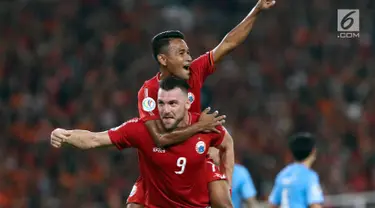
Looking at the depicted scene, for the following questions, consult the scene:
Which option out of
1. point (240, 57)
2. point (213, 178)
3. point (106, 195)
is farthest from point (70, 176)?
point (213, 178)

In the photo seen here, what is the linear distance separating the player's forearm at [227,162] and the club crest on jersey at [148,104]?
2.28 feet

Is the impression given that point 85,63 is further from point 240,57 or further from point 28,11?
point 240,57

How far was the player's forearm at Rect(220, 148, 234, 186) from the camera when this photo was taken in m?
8.67

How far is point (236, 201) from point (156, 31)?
256 inches

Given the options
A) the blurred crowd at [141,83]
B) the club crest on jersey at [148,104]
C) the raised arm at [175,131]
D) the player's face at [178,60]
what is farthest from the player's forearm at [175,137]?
the blurred crowd at [141,83]

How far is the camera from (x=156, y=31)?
58.4ft

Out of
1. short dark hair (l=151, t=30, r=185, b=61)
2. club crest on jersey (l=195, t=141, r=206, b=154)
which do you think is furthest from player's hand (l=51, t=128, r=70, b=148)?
short dark hair (l=151, t=30, r=185, b=61)

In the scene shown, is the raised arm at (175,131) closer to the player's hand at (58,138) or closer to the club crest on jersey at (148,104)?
the club crest on jersey at (148,104)

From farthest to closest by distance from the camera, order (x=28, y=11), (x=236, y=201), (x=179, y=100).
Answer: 1. (x=28, y=11)
2. (x=236, y=201)
3. (x=179, y=100)

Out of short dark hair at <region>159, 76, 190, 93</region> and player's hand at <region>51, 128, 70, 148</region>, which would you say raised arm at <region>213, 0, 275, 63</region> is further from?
player's hand at <region>51, 128, 70, 148</region>

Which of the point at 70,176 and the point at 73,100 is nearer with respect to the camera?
the point at 70,176

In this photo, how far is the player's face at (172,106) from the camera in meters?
7.85

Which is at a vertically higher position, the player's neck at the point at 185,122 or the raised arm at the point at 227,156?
the player's neck at the point at 185,122

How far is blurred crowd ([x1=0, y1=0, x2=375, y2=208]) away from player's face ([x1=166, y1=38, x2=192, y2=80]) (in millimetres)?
7312
